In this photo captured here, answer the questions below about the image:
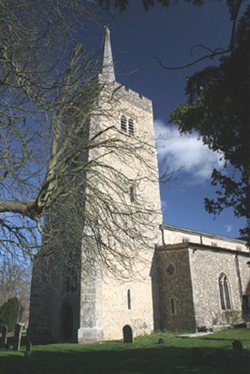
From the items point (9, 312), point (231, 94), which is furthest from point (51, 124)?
point (9, 312)

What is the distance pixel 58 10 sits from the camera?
5.61m

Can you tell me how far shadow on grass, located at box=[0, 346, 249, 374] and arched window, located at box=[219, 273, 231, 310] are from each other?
30.4ft

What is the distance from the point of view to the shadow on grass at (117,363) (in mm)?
8028

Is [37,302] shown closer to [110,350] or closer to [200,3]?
[110,350]

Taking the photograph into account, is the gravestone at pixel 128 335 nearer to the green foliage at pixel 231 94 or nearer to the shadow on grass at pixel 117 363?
the shadow on grass at pixel 117 363

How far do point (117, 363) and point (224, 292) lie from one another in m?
13.1

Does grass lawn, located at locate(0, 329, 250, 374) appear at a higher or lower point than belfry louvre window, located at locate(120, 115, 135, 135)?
lower

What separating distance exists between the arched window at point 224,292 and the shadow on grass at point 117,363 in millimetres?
9277

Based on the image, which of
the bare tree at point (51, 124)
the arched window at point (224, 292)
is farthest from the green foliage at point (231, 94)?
the arched window at point (224, 292)

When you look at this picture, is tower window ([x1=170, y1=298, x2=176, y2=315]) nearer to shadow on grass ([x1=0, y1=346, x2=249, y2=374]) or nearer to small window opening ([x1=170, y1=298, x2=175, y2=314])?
small window opening ([x1=170, y1=298, x2=175, y2=314])

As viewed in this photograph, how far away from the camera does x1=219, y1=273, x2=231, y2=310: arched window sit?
65.8 feet

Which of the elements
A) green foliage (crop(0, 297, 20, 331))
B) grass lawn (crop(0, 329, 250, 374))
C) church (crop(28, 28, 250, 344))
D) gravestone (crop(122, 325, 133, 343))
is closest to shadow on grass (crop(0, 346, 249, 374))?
grass lawn (crop(0, 329, 250, 374))

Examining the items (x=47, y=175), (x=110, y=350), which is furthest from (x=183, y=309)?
(x=47, y=175)

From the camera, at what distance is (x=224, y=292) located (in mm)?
20469
